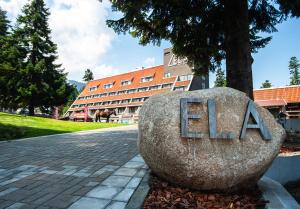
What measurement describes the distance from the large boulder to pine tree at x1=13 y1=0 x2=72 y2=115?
98.4 ft

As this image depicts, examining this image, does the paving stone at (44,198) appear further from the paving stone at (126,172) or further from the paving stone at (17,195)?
the paving stone at (126,172)

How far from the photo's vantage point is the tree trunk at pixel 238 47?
346 inches

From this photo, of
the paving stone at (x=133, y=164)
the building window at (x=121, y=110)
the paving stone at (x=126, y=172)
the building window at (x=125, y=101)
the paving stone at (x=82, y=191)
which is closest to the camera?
the paving stone at (x=82, y=191)

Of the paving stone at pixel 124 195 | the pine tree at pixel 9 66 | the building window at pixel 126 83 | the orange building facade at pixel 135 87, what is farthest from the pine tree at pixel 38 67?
the paving stone at pixel 124 195

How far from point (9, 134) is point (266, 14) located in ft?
43.7

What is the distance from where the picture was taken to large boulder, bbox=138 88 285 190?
380cm

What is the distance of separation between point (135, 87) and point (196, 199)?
4737cm

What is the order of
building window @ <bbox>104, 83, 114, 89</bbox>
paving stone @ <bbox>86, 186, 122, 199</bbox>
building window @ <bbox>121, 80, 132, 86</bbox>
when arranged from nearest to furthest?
paving stone @ <bbox>86, 186, 122, 199</bbox> < building window @ <bbox>121, 80, 132, 86</bbox> < building window @ <bbox>104, 83, 114, 89</bbox>

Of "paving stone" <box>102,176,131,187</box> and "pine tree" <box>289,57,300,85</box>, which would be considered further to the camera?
"pine tree" <box>289,57,300,85</box>

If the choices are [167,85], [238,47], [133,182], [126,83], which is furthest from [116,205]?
[126,83]

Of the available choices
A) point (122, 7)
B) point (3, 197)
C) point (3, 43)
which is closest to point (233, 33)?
point (122, 7)

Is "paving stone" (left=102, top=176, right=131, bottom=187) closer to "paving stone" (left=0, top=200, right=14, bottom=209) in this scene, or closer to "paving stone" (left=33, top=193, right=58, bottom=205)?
"paving stone" (left=33, top=193, right=58, bottom=205)

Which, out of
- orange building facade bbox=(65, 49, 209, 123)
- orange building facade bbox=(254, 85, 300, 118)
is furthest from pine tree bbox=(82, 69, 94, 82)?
orange building facade bbox=(254, 85, 300, 118)

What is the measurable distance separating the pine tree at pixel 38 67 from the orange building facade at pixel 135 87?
5.35 meters
